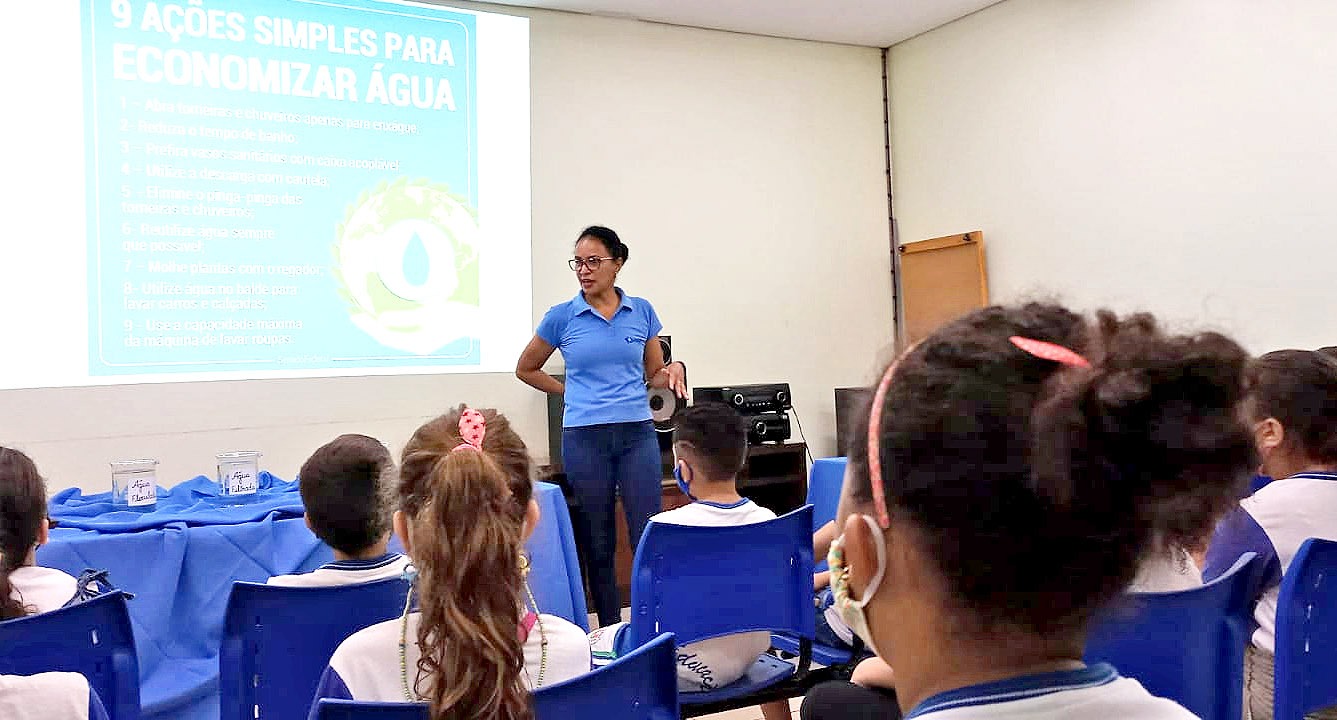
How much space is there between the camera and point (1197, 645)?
1.59 m

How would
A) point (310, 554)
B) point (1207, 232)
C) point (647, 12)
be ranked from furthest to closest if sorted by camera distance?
1. point (647, 12)
2. point (1207, 232)
3. point (310, 554)

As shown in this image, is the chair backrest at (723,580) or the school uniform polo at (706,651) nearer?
the chair backrest at (723,580)

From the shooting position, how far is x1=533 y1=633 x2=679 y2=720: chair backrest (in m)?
1.14

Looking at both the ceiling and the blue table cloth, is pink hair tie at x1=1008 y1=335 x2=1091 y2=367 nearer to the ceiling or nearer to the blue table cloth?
→ the blue table cloth

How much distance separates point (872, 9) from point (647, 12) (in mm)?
1217

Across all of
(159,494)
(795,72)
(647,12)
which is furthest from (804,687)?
(795,72)

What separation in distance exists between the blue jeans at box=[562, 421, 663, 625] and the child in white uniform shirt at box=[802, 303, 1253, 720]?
2801mm

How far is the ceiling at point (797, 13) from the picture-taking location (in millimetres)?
5082

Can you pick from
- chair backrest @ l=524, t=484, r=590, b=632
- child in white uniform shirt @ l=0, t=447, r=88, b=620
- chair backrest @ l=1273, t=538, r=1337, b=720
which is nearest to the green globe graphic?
chair backrest @ l=524, t=484, r=590, b=632

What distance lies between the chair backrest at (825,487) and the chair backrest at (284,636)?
4.40 feet

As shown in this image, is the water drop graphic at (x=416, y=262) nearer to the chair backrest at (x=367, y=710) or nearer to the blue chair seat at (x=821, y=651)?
the blue chair seat at (x=821, y=651)

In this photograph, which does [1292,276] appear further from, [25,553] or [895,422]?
[25,553]

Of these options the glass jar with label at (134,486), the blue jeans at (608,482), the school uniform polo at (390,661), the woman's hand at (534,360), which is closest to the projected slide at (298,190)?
the woman's hand at (534,360)

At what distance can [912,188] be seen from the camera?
19.4ft
